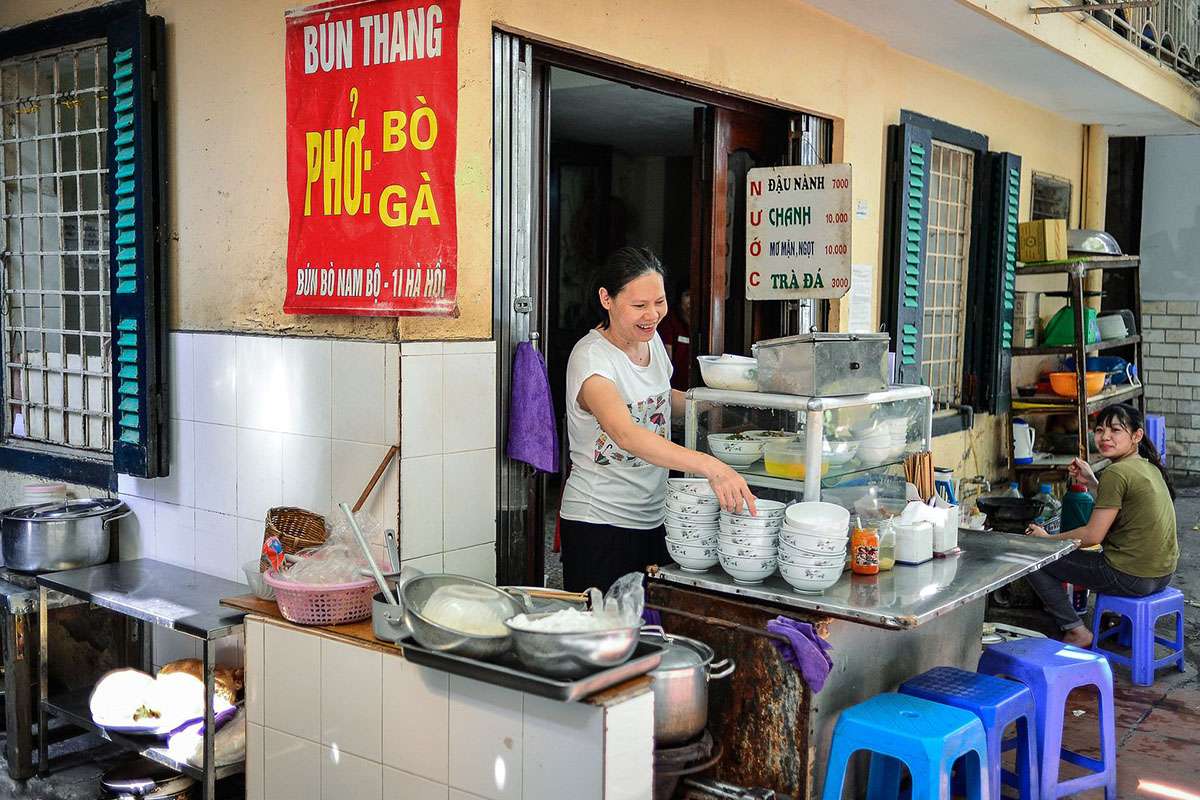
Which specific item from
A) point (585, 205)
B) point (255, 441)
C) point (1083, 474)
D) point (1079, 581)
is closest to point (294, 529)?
point (255, 441)

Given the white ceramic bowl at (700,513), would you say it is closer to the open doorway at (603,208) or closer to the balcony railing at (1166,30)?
the balcony railing at (1166,30)

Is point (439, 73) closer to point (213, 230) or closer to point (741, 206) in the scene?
point (213, 230)

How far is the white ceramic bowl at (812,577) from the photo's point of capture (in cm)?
351

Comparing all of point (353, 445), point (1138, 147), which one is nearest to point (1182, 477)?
point (1138, 147)

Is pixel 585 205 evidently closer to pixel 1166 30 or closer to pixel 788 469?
pixel 1166 30

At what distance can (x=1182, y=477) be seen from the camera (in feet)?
37.6

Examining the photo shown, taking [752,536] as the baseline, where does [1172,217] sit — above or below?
above

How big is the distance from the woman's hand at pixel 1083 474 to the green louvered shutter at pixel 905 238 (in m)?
1.06

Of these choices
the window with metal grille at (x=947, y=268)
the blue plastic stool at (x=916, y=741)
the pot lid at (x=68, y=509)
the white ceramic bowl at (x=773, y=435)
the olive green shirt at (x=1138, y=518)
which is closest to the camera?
the blue plastic stool at (x=916, y=741)

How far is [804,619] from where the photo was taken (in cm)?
350

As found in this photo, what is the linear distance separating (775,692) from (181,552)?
2.58 metres

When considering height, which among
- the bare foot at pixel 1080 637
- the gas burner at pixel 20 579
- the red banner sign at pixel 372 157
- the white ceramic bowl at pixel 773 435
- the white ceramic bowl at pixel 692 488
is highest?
the red banner sign at pixel 372 157

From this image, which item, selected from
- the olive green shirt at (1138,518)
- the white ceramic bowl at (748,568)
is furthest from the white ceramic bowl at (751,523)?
the olive green shirt at (1138,518)

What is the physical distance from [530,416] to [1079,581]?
3429mm
